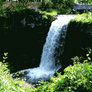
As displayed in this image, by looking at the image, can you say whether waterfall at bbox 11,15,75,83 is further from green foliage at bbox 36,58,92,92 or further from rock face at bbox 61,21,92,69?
green foliage at bbox 36,58,92,92

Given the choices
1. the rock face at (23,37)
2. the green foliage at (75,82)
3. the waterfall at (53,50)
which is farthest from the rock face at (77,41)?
the green foliage at (75,82)

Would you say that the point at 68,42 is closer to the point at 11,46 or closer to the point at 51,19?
the point at 51,19

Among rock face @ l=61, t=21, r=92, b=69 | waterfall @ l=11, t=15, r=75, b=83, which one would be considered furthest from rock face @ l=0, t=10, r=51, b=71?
rock face @ l=61, t=21, r=92, b=69

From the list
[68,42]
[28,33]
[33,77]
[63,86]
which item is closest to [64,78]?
[63,86]

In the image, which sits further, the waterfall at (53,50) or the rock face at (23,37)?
the rock face at (23,37)

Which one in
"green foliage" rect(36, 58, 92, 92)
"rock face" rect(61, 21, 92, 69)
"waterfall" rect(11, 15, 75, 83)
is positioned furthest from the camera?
"waterfall" rect(11, 15, 75, 83)

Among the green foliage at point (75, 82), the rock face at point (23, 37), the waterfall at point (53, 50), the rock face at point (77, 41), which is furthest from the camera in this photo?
the rock face at point (23, 37)

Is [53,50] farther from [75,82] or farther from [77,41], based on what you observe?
[75,82]

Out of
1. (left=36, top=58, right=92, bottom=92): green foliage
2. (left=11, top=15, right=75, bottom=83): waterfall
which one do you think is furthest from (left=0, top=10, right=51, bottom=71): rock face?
(left=36, top=58, right=92, bottom=92): green foliage

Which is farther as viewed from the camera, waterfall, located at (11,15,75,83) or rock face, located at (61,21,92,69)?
waterfall, located at (11,15,75,83)

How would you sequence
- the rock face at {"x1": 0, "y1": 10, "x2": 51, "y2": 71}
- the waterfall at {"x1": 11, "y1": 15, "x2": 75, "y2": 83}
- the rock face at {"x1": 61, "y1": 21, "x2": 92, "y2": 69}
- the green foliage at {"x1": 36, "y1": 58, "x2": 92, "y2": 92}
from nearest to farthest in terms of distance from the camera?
1. the green foliage at {"x1": 36, "y1": 58, "x2": 92, "y2": 92}
2. the rock face at {"x1": 61, "y1": 21, "x2": 92, "y2": 69}
3. the waterfall at {"x1": 11, "y1": 15, "x2": 75, "y2": 83}
4. the rock face at {"x1": 0, "y1": 10, "x2": 51, "y2": 71}

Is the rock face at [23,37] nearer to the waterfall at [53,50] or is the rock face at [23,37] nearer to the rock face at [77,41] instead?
the waterfall at [53,50]

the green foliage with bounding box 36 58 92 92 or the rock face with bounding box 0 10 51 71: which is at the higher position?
the green foliage with bounding box 36 58 92 92

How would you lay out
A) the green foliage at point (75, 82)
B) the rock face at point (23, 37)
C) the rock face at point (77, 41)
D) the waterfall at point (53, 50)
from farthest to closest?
the rock face at point (23, 37) < the waterfall at point (53, 50) < the rock face at point (77, 41) < the green foliage at point (75, 82)
